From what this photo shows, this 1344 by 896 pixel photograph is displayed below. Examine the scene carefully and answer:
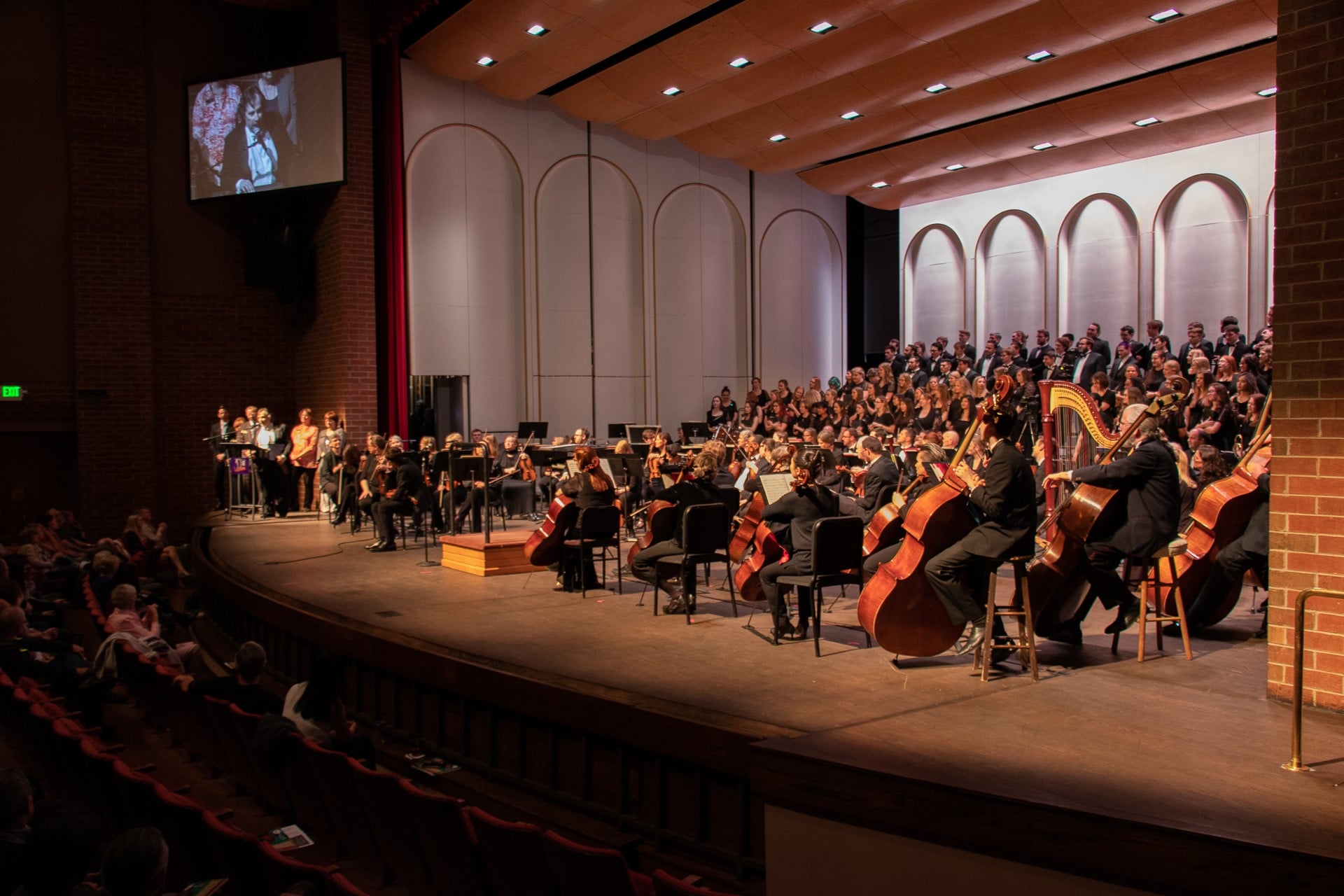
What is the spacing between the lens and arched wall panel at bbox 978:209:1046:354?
1673cm

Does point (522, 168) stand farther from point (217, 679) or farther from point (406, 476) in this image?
point (217, 679)

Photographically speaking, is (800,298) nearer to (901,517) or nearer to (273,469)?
(273,469)

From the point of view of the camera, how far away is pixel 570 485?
775 centimetres

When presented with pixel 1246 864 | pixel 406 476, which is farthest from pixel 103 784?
pixel 406 476

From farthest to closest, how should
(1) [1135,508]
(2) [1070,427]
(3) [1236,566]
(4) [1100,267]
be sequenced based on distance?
(4) [1100,267] → (2) [1070,427] → (3) [1236,566] → (1) [1135,508]

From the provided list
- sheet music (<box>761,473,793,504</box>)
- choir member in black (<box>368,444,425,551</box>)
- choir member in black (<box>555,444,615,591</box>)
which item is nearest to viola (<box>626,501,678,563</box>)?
choir member in black (<box>555,444,615,591</box>)

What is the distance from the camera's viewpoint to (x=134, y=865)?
2428 millimetres

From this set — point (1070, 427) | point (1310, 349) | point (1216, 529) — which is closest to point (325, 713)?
point (1310, 349)

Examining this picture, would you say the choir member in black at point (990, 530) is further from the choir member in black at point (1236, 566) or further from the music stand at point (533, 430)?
the music stand at point (533, 430)

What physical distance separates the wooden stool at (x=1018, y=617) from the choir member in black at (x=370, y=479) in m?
6.78

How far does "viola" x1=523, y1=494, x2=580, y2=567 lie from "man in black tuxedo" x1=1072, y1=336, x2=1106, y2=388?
776 cm

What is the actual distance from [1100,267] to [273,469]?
40.3ft

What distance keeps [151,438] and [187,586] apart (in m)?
3.11

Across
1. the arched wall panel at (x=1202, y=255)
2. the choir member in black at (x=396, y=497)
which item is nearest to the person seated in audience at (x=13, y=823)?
the choir member in black at (x=396, y=497)
